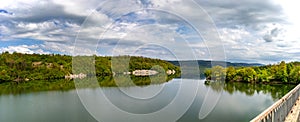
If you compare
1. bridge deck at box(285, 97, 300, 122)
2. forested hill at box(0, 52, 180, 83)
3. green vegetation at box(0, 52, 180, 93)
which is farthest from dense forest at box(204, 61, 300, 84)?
bridge deck at box(285, 97, 300, 122)

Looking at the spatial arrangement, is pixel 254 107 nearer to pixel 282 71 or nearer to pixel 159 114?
pixel 159 114

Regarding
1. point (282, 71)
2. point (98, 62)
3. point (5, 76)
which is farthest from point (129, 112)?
point (98, 62)

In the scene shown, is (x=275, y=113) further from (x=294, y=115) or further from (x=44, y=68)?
(x=44, y=68)

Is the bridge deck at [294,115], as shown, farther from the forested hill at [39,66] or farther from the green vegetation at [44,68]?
the forested hill at [39,66]

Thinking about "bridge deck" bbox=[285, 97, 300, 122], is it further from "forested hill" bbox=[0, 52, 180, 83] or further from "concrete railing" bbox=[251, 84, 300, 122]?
"forested hill" bbox=[0, 52, 180, 83]

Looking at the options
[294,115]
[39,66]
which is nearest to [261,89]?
[294,115]

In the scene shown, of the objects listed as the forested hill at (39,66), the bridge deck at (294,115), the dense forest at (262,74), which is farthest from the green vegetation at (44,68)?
the bridge deck at (294,115)
